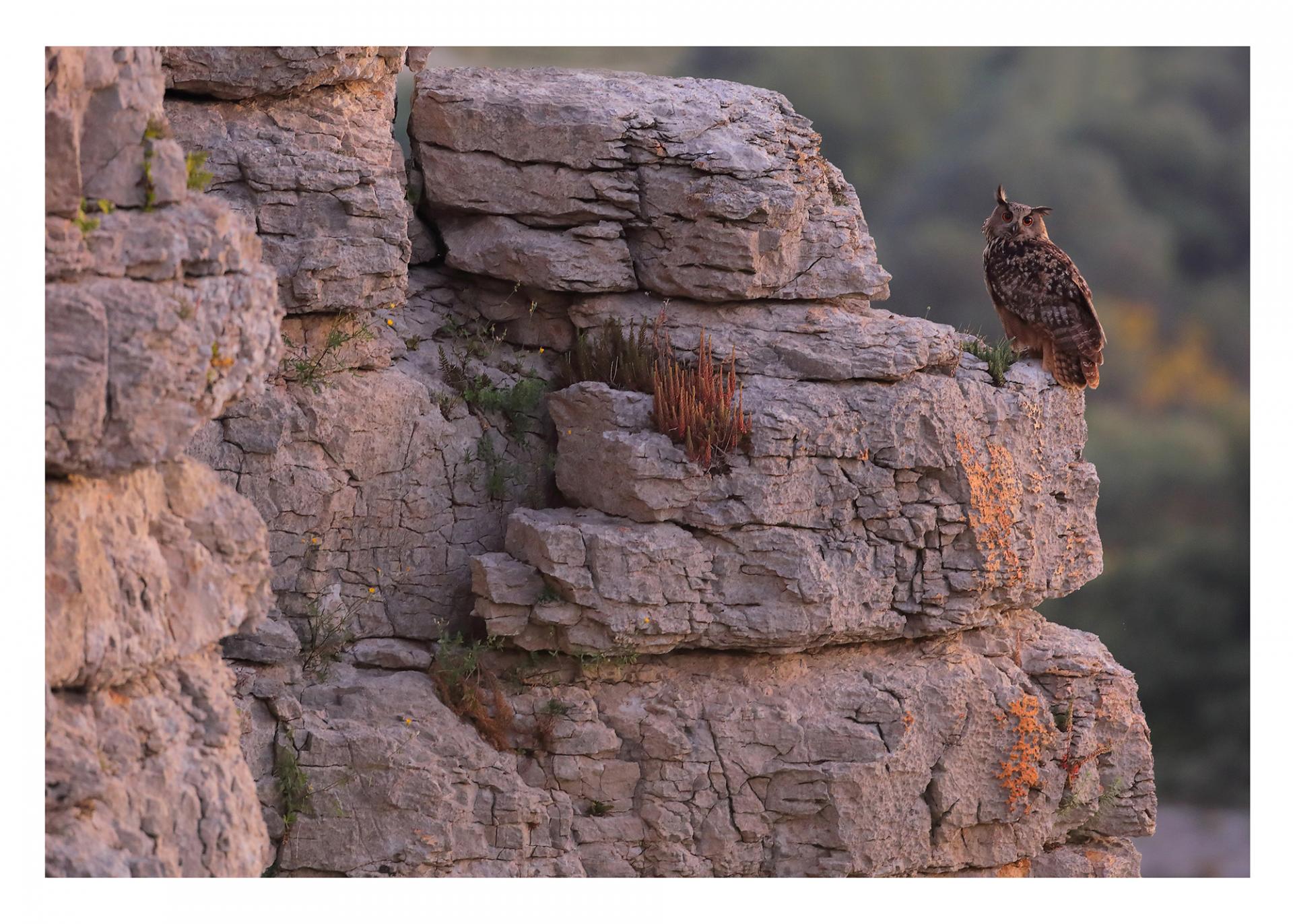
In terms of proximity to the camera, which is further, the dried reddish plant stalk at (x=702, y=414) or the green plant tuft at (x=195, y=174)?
the dried reddish plant stalk at (x=702, y=414)

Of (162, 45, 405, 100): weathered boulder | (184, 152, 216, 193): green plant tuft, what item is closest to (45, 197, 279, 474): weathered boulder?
(184, 152, 216, 193): green plant tuft

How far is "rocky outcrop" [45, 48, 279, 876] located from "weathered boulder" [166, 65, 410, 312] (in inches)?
82.1

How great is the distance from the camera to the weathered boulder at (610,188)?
849cm

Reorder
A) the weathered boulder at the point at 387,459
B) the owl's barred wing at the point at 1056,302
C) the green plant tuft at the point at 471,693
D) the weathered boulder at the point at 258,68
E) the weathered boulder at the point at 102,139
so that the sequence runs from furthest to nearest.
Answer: the owl's barred wing at the point at 1056,302 → the green plant tuft at the point at 471,693 → the weathered boulder at the point at 387,459 → the weathered boulder at the point at 258,68 → the weathered boulder at the point at 102,139

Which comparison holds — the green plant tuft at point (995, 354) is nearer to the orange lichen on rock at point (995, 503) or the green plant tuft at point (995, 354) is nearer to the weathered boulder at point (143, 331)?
the orange lichen on rock at point (995, 503)

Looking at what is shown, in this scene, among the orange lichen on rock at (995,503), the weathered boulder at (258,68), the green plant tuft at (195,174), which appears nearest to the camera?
the green plant tuft at (195,174)

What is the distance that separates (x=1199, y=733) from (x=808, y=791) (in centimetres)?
2371

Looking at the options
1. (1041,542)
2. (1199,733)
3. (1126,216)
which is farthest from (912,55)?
(1041,542)

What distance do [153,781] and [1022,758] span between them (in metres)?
4.89

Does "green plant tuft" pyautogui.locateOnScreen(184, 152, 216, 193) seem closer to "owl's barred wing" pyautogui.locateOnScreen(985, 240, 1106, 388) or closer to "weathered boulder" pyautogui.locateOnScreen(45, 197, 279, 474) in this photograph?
"weathered boulder" pyautogui.locateOnScreen(45, 197, 279, 474)

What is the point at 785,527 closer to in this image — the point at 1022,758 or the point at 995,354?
the point at 995,354

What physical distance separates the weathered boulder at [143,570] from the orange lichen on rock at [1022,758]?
432 cm

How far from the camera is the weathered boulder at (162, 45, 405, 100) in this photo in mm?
7844

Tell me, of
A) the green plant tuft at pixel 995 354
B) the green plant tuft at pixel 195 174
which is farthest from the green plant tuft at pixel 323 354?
the green plant tuft at pixel 995 354
